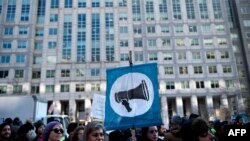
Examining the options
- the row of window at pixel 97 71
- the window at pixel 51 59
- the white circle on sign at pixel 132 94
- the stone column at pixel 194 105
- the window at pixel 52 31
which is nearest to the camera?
the white circle on sign at pixel 132 94

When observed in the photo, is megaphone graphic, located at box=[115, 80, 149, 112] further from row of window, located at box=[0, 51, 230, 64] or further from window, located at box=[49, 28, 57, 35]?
window, located at box=[49, 28, 57, 35]

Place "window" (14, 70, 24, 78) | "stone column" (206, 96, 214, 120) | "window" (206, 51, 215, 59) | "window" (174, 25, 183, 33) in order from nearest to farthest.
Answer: "stone column" (206, 96, 214, 120) < "window" (14, 70, 24, 78) < "window" (206, 51, 215, 59) < "window" (174, 25, 183, 33)

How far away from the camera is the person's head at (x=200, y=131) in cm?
333

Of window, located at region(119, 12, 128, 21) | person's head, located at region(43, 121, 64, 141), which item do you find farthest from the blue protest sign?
window, located at region(119, 12, 128, 21)

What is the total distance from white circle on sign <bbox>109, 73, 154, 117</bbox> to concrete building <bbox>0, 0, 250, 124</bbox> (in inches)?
1606

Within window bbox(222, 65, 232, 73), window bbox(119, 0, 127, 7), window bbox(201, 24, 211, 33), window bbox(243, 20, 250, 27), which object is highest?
window bbox(119, 0, 127, 7)

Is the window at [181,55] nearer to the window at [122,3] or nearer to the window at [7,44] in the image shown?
the window at [122,3]

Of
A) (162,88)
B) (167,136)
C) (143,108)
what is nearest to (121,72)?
(143,108)

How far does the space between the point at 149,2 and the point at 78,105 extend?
93.8 feet

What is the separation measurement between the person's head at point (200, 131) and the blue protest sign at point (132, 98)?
145cm

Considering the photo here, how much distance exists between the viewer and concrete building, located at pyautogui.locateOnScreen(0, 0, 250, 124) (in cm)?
4691

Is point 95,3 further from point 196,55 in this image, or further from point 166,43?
point 196,55

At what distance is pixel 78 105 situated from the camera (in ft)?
159

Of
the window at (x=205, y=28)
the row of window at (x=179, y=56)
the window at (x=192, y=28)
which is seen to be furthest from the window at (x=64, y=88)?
the window at (x=205, y=28)
